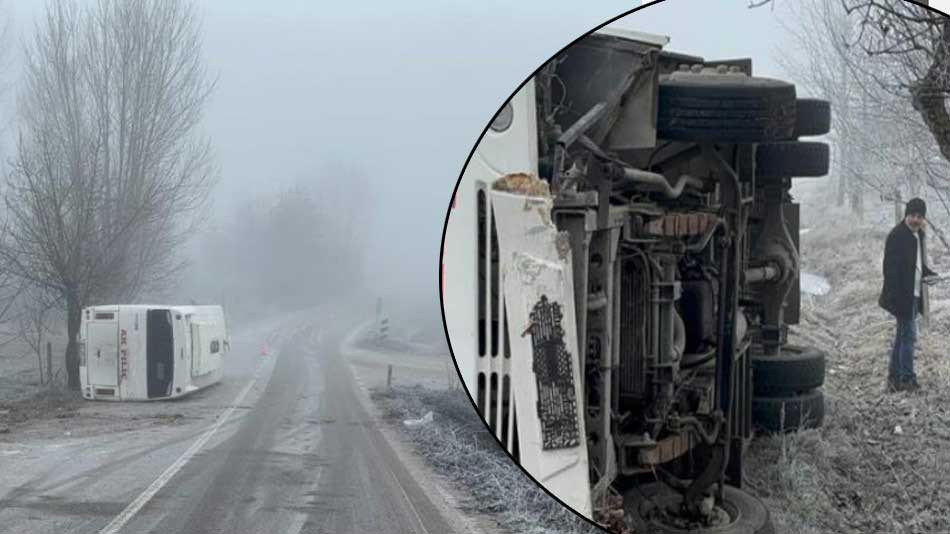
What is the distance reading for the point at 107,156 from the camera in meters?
2.45

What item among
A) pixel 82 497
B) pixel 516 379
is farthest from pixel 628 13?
pixel 82 497

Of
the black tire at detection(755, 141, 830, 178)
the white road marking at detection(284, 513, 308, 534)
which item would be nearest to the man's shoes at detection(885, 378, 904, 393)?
the black tire at detection(755, 141, 830, 178)

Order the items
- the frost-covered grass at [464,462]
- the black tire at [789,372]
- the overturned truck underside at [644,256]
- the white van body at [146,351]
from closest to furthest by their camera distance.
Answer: the overturned truck underside at [644,256] → the black tire at [789,372] → the frost-covered grass at [464,462] → the white van body at [146,351]

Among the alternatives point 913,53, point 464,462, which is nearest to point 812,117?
point 913,53

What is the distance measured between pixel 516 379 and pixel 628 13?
59cm

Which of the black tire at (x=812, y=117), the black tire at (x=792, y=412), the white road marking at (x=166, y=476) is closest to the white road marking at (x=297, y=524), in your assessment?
the white road marking at (x=166, y=476)

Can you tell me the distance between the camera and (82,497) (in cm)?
217

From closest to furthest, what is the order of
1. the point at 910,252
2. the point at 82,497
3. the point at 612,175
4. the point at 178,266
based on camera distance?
Result: the point at 612,175, the point at 910,252, the point at 82,497, the point at 178,266

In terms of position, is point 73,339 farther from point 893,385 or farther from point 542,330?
point 893,385

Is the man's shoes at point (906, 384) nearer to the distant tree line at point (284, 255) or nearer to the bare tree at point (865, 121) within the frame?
the bare tree at point (865, 121)

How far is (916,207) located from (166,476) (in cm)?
182

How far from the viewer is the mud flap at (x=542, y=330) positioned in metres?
1.21

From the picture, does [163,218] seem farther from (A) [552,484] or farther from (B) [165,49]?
(A) [552,484]

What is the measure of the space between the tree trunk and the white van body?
13 millimetres
